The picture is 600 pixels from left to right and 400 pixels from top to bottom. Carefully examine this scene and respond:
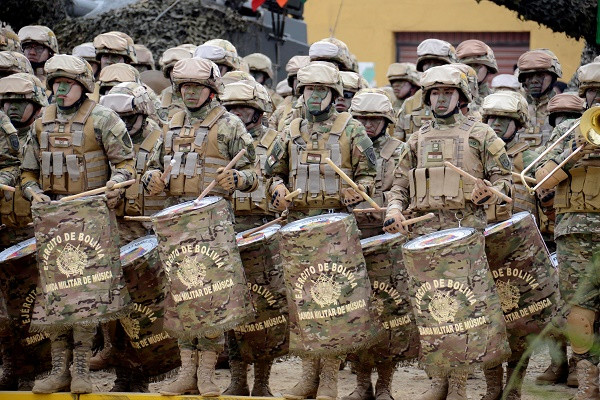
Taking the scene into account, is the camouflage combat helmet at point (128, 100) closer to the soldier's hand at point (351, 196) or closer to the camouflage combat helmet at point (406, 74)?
the soldier's hand at point (351, 196)

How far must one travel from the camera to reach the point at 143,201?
35.0 feet

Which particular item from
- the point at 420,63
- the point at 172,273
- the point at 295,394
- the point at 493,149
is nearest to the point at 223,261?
the point at 172,273

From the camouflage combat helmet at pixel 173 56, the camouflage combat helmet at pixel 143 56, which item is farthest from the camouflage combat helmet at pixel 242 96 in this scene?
the camouflage combat helmet at pixel 143 56

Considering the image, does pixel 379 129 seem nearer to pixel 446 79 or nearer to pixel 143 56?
pixel 446 79

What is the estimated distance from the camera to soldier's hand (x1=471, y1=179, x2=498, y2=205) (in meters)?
8.34

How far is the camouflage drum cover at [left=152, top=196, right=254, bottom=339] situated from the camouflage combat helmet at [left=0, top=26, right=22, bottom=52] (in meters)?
5.09

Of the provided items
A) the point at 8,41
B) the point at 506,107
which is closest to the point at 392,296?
the point at 506,107

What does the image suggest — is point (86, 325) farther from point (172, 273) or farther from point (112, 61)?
point (112, 61)

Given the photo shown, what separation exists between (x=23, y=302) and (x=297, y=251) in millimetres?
2264

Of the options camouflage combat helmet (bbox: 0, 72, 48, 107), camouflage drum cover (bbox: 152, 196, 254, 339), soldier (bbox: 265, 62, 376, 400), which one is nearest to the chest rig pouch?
soldier (bbox: 265, 62, 376, 400)

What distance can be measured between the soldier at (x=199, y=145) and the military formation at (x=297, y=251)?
0.5 inches

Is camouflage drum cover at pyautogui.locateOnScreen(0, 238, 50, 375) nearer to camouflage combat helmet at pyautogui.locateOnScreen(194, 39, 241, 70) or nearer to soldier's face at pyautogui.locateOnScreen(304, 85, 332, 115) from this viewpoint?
soldier's face at pyautogui.locateOnScreen(304, 85, 332, 115)

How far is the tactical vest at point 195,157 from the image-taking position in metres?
9.12

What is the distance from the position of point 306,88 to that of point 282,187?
0.75 meters
